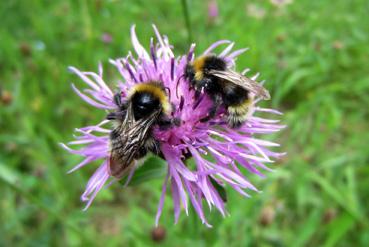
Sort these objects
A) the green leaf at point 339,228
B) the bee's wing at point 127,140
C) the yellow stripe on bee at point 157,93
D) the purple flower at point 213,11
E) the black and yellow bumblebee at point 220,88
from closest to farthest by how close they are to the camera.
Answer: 1. the bee's wing at point 127,140
2. the yellow stripe on bee at point 157,93
3. the black and yellow bumblebee at point 220,88
4. the green leaf at point 339,228
5. the purple flower at point 213,11

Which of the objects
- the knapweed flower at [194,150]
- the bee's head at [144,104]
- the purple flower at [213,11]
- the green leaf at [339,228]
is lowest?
the green leaf at [339,228]

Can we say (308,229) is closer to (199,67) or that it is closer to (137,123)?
(199,67)

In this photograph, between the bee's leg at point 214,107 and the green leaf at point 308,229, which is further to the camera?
the green leaf at point 308,229

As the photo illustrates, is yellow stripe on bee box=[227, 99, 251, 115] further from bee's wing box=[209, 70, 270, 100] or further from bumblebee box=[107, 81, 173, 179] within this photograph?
bumblebee box=[107, 81, 173, 179]

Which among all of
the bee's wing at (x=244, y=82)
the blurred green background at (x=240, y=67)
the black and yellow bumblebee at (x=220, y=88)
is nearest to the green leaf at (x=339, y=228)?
the blurred green background at (x=240, y=67)

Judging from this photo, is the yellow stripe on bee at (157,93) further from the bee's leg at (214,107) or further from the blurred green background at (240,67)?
the blurred green background at (240,67)

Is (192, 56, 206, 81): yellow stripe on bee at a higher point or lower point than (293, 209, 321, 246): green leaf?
higher

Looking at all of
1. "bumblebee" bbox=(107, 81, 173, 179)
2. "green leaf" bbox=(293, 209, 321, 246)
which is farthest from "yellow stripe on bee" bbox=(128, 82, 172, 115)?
"green leaf" bbox=(293, 209, 321, 246)

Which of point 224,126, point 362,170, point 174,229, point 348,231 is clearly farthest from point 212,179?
point 362,170
